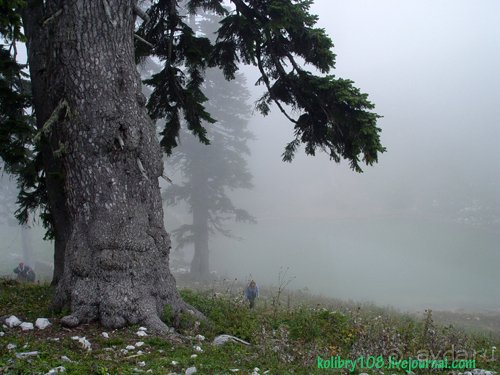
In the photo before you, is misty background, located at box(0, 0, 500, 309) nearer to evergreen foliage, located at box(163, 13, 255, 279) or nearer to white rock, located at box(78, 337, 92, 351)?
evergreen foliage, located at box(163, 13, 255, 279)

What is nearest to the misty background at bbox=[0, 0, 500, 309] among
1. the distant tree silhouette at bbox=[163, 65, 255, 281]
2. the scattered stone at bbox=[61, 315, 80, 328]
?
the distant tree silhouette at bbox=[163, 65, 255, 281]

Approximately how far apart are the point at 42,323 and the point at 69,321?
32cm

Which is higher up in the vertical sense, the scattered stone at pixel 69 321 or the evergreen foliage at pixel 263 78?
the evergreen foliage at pixel 263 78

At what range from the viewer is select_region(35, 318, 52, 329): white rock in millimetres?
3928

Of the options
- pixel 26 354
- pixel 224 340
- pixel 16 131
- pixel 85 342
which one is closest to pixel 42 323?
pixel 85 342

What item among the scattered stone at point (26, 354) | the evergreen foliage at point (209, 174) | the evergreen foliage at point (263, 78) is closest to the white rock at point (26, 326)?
the scattered stone at point (26, 354)

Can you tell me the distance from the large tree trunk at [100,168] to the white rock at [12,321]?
556mm

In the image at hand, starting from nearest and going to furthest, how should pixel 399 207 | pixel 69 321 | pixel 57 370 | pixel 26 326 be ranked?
1. pixel 57 370
2. pixel 26 326
3. pixel 69 321
4. pixel 399 207

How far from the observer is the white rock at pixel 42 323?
3.93 meters

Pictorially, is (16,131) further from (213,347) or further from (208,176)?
(208,176)

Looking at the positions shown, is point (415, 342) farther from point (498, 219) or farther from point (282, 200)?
point (282, 200)

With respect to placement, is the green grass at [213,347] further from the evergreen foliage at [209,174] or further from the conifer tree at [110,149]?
the evergreen foliage at [209,174]

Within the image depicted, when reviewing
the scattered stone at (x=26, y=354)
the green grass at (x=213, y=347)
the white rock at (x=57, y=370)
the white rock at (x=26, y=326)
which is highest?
the white rock at (x=57, y=370)

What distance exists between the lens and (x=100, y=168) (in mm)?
4430
